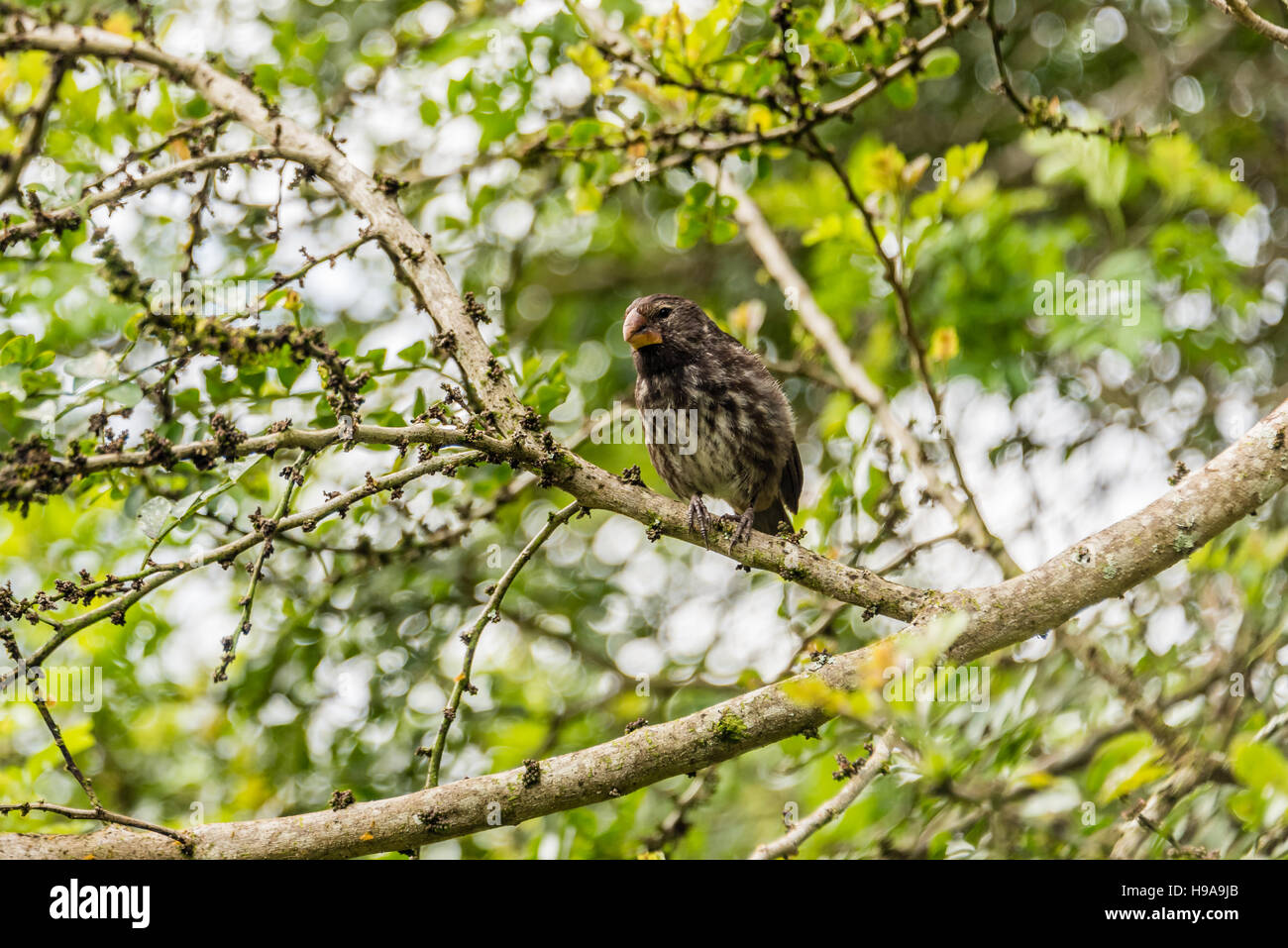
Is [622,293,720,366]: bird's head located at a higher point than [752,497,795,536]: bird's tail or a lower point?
higher

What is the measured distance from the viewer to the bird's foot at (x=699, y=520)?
301cm

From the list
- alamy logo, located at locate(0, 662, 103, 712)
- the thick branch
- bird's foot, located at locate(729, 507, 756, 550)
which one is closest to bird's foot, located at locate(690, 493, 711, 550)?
bird's foot, located at locate(729, 507, 756, 550)

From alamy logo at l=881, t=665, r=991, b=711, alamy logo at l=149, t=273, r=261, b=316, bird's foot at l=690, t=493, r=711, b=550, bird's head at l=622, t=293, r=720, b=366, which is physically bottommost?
alamy logo at l=881, t=665, r=991, b=711

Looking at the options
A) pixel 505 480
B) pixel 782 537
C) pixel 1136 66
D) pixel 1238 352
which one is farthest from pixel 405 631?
pixel 1136 66

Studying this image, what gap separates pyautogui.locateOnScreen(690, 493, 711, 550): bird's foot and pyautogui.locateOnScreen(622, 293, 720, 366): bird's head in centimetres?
128

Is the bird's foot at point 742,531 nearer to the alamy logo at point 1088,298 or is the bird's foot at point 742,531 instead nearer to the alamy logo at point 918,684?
the alamy logo at point 918,684
